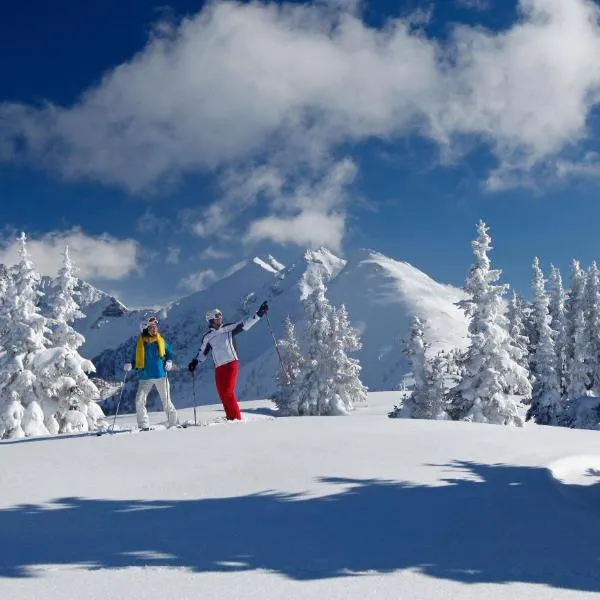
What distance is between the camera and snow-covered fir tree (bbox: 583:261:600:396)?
5009 cm

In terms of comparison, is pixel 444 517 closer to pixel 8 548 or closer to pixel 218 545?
pixel 218 545

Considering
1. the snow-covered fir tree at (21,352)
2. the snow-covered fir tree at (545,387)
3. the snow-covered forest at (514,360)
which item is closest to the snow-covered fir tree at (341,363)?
the snow-covered forest at (514,360)

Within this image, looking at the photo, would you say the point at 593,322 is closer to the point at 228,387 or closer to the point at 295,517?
the point at 228,387

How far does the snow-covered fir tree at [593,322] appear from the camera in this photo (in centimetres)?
5009

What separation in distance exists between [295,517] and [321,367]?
43.2 metres

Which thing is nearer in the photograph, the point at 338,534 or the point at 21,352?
the point at 338,534

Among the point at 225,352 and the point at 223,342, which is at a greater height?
the point at 223,342

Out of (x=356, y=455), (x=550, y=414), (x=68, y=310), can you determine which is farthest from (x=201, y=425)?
(x=550, y=414)

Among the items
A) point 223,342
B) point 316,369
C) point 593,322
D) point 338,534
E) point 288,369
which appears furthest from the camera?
point 288,369

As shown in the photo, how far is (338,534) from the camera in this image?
596cm

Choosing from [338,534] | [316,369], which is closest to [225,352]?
[338,534]

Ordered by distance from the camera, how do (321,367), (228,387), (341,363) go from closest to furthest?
(228,387)
(321,367)
(341,363)

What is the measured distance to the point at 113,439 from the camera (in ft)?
33.2

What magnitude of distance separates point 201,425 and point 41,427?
1802 centimetres
